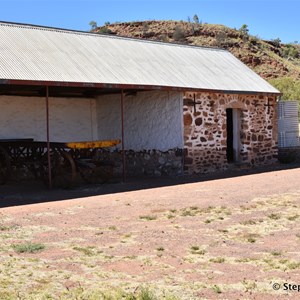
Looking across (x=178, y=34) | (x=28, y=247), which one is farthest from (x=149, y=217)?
(x=178, y=34)

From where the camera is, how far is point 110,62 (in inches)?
569

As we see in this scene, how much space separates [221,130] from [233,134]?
3.93 ft

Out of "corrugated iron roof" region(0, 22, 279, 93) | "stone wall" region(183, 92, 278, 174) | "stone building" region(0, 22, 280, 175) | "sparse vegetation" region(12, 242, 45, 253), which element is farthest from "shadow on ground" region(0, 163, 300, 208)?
"sparse vegetation" region(12, 242, 45, 253)

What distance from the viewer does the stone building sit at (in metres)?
13.7

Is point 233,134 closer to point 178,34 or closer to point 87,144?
point 87,144

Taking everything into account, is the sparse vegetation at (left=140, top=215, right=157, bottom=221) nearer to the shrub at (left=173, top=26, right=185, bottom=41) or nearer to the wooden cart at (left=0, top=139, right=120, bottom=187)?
the wooden cart at (left=0, top=139, right=120, bottom=187)

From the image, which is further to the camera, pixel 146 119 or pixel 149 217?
pixel 146 119

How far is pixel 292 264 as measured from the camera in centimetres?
538

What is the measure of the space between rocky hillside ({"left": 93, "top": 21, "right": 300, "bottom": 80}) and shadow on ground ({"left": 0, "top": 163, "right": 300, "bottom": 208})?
29642mm

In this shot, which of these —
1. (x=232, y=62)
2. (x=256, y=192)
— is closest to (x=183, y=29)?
(x=232, y=62)

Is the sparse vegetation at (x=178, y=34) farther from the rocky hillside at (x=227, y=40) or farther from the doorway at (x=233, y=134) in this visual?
the doorway at (x=233, y=134)

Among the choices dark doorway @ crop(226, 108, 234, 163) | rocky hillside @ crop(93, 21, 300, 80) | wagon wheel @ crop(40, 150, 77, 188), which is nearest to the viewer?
wagon wheel @ crop(40, 150, 77, 188)

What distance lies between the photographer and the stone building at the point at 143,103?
13695mm

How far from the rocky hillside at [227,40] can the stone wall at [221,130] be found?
25.3 metres
